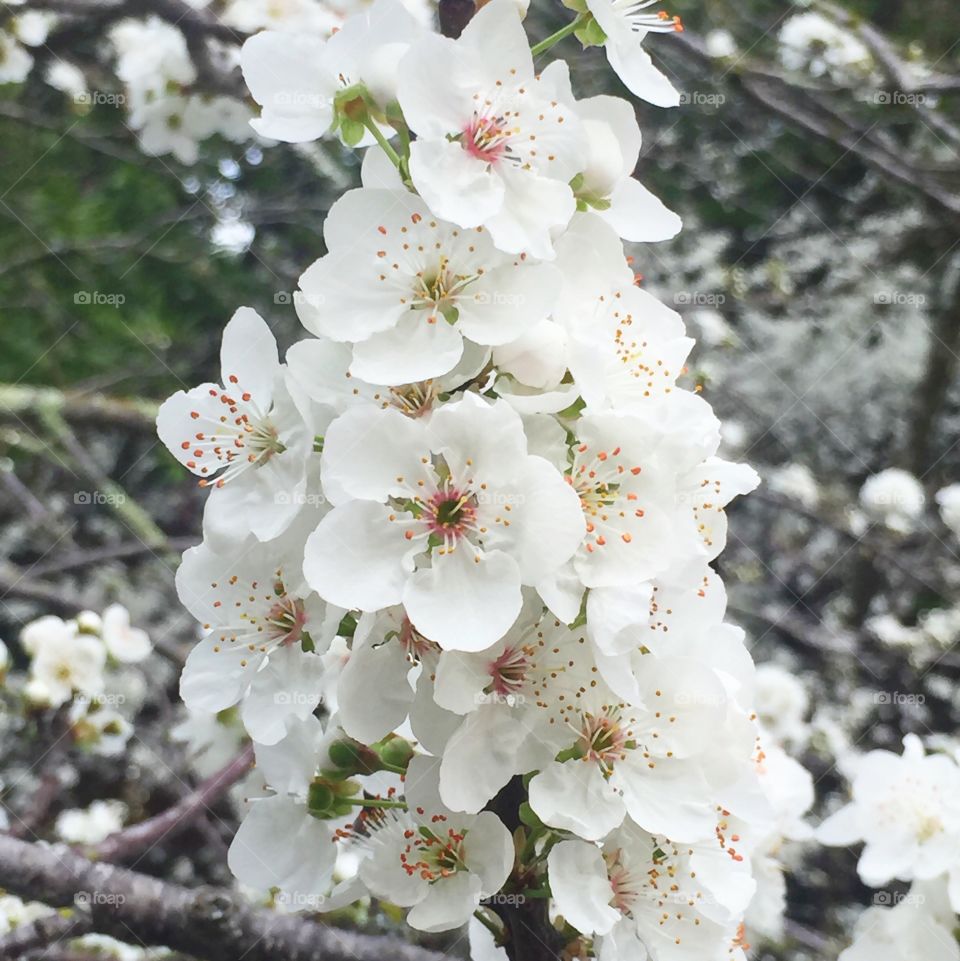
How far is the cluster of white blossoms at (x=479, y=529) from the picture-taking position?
2.53 ft

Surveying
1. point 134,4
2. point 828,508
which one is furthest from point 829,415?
point 134,4

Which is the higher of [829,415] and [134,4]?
[134,4]

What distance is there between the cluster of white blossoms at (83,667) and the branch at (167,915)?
87cm

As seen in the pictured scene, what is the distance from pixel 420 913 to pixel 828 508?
9.83 ft

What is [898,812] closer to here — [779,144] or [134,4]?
[134,4]

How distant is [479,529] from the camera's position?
792 millimetres

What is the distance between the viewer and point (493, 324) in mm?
792
